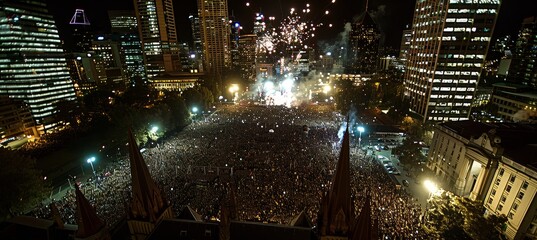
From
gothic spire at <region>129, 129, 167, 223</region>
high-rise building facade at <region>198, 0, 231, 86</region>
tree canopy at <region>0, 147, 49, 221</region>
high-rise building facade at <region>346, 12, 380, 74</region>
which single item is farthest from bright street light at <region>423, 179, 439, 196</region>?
high-rise building facade at <region>346, 12, 380, 74</region>

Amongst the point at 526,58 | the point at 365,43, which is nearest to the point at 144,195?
the point at 526,58

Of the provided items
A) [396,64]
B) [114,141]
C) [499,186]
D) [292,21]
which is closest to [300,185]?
[499,186]

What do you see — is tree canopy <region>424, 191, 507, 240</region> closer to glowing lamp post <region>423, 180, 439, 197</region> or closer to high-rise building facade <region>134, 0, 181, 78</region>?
glowing lamp post <region>423, 180, 439, 197</region>

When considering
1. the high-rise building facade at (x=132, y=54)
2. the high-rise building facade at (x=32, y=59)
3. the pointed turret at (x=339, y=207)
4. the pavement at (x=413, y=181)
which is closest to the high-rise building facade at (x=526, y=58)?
the pavement at (x=413, y=181)

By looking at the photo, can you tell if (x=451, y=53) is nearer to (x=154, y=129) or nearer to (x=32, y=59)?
(x=154, y=129)

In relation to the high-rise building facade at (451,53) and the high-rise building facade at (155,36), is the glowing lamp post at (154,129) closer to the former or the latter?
the high-rise building facade at (451,53)

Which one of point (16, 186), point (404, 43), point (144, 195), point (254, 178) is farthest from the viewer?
point (404, 43)
